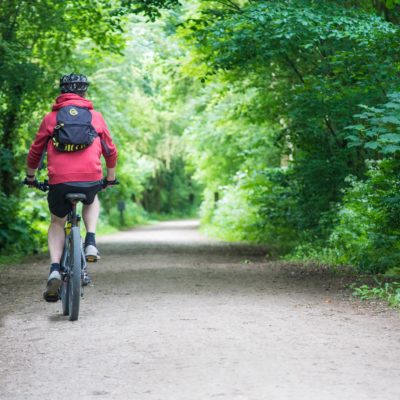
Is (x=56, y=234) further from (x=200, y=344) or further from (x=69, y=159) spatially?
(x=200, y=344)

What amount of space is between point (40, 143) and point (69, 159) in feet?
1.19

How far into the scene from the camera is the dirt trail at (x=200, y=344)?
15.6 ft

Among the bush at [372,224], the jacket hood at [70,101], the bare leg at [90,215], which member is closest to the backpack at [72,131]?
the jacket hood at [70,101]

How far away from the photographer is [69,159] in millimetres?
7195

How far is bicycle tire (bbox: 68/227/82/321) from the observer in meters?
7.09

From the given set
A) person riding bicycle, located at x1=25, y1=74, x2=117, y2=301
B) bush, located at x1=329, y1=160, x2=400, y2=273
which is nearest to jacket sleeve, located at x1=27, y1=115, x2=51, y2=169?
person riding bicycle, located at x1=25, y1=74, x2=117, y2=301

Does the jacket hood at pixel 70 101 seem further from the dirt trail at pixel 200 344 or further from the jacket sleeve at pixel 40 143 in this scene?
the dirt trail at pixel 200 344

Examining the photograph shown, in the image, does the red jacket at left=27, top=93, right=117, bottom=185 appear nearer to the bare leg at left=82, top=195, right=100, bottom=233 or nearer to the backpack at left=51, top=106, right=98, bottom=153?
the backpack at left=51, top=106, right=98, bottom=153

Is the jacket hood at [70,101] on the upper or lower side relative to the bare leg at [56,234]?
upper

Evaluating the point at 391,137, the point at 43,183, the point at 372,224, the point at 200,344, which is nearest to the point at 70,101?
the point at 43,183

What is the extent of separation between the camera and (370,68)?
10.7 metres

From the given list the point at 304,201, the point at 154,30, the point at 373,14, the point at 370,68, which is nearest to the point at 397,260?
the point at 370,68

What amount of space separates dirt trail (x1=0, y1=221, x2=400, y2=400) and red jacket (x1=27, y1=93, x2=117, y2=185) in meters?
1.40

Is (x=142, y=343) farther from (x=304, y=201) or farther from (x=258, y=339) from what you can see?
(x=304, y=201)
